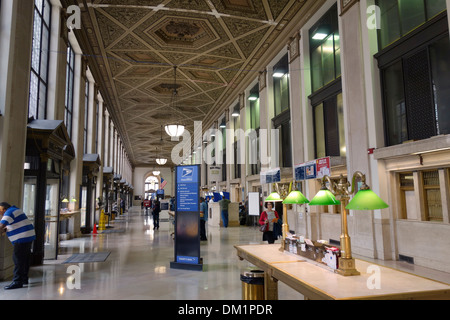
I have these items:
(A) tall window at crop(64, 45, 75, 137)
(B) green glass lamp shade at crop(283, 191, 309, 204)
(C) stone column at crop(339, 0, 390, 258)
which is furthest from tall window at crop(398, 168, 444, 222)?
(A) tall window at crop(64, 45, 75, 137)

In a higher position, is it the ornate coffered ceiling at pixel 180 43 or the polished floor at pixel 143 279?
the ornate coffered ceiling at pixel 180 43

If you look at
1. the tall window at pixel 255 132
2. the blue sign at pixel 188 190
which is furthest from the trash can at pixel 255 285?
the tall window at pixel 255 132

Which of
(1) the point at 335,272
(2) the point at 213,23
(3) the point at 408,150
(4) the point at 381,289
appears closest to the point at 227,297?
(1) the point at 335,272

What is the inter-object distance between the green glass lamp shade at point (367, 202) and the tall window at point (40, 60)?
779 centimetres

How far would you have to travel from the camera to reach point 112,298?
4.53m

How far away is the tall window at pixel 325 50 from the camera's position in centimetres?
992

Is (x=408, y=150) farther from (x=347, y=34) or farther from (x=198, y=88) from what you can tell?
(x=198, y=88)

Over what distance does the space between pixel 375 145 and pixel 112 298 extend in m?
6.40

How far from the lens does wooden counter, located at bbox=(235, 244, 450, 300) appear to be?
232cm

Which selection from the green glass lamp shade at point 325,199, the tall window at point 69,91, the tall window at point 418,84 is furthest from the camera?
the tall window at point 69,91

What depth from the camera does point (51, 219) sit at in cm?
762

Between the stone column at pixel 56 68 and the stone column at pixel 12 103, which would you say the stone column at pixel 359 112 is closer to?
the stone column at pixel 12 103

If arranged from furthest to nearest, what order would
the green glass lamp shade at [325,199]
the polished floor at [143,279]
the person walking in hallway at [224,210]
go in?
the person walking in hallway at [224,210] < the polished floor at [143,279] < the green glass lamp shade at [325,199]

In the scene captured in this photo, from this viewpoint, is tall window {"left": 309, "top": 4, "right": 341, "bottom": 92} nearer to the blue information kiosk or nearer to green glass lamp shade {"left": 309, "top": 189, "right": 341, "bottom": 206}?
the blue information kiosk
